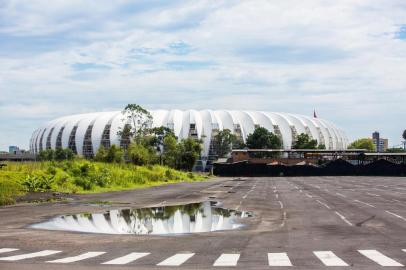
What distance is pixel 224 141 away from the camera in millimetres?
178500

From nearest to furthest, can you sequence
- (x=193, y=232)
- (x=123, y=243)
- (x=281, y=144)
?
(x=123, y=243)
(x=193, y=232)
(x=281, y=144)

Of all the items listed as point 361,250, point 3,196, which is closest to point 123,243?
point 361,250

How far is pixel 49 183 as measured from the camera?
1686 inches

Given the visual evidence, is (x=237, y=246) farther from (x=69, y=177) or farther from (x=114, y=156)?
(x=114, y=156)

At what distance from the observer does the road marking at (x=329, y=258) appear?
492 inches

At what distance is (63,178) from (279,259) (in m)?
35.4

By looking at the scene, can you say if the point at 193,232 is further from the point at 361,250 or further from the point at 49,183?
the point at 49,183

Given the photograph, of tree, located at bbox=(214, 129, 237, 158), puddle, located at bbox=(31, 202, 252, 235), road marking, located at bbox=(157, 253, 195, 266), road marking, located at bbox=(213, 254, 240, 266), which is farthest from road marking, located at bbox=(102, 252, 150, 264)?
tree, located at bbox=(214, 129, 237, 158)

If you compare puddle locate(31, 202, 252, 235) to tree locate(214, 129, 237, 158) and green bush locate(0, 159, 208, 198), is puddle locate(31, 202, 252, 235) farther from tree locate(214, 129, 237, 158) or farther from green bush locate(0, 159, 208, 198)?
tree locate(214, 129, 237, 158)

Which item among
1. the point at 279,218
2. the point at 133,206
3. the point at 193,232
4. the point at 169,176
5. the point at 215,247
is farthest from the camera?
the point at 169,176

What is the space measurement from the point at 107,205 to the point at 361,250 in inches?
822

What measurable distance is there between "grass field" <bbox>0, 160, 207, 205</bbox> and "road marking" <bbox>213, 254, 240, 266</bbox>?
2158 centimetres

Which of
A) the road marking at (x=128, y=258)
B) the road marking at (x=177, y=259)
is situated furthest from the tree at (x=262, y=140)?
the road marking at (x=177, y=259)

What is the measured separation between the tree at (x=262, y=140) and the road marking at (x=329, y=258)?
165m
